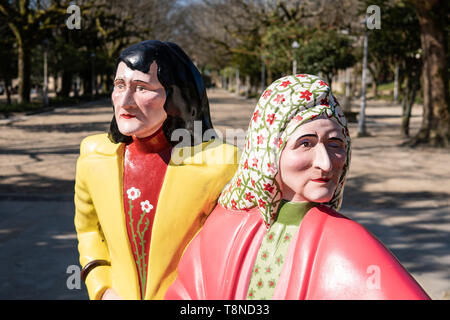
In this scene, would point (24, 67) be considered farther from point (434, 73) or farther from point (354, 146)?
point (434, 73)

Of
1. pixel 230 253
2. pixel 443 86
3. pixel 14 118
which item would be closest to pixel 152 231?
pixel 230 253

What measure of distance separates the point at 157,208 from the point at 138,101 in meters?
0.44

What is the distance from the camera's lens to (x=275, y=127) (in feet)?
5.39

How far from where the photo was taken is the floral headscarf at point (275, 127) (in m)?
1.63

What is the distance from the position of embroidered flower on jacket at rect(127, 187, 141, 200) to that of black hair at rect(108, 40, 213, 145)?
8.8 inches

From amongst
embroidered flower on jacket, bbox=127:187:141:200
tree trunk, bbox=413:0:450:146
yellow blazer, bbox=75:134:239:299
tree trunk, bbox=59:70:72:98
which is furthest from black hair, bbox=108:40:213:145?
tree trunk, bbox=59:70:72:98

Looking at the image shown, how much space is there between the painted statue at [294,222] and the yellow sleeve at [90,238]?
0.53 metres

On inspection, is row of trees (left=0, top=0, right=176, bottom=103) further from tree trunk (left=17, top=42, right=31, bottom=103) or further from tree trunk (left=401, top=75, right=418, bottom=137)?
tree trunk (left=401, top=75, right=418, bottom=137)

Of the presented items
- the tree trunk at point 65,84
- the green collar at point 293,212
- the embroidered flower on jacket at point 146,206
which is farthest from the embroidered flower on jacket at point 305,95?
the tree trunk at point 65,84

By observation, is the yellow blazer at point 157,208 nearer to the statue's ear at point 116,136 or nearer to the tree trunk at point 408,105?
the statue's ear at point 116,136

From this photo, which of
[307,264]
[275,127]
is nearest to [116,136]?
[275,127]

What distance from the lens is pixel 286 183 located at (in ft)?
5.49

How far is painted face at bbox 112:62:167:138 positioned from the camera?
1936 mm
